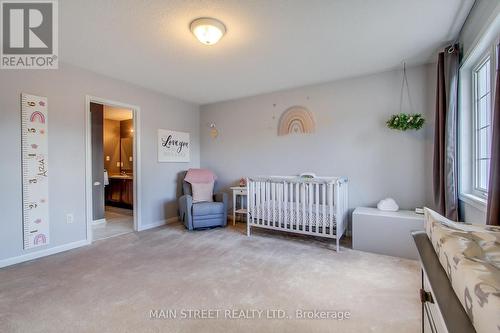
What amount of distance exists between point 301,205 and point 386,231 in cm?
107

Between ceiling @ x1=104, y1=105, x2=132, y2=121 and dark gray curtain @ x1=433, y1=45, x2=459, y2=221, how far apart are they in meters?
5.22

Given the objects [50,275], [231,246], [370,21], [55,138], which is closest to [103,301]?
[50,275]

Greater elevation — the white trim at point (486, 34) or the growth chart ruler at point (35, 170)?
the white trim at point (486, 34)

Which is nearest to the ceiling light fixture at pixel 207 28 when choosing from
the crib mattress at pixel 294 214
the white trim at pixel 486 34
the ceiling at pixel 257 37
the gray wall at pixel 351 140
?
the ceiling at pixel 257 37

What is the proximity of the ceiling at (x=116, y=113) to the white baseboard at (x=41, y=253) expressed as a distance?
2.87 m

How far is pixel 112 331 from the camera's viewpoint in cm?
158

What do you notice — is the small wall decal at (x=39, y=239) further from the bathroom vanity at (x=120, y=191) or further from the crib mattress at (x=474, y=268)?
the crib mattress at (x=474, y=268)

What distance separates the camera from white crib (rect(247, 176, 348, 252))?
305 cm

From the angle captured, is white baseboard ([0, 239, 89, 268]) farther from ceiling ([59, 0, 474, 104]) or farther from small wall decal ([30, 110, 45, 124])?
ceiling ([59, 0, 474, 104])

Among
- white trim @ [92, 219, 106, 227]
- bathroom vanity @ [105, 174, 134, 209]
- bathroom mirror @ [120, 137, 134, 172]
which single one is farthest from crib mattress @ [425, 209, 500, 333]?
bathroom mirror @ [120, 137, 134, 172]

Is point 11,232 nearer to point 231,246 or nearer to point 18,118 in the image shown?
point 18,118

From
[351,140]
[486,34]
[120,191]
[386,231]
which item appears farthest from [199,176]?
[486,34]

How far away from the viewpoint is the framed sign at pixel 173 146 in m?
4.29

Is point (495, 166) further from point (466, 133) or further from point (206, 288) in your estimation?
point (206, 288)
